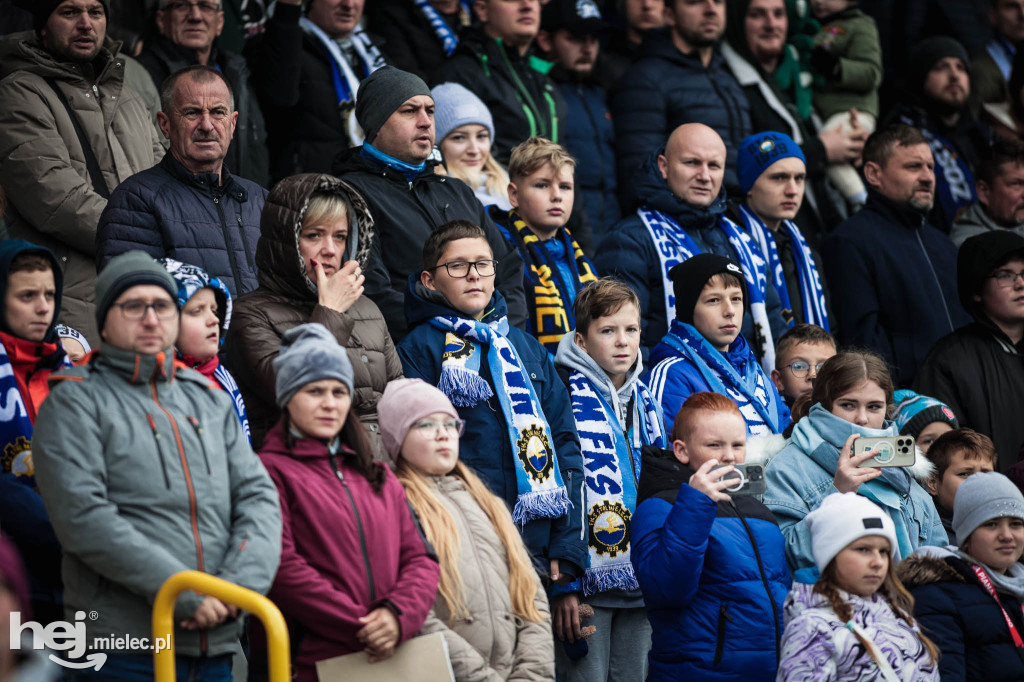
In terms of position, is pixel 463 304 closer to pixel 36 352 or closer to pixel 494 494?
pixel 494 494

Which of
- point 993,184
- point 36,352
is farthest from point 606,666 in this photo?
point 993,184

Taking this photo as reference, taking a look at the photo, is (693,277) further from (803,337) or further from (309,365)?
(309,365)

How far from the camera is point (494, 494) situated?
5391 mm

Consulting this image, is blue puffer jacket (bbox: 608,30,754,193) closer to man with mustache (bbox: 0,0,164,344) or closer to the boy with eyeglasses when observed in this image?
the boy with eyeglasses

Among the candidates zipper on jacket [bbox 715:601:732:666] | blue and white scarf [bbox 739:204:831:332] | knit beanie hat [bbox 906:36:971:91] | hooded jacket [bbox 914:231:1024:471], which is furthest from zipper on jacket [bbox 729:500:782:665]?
knit beanie hat [bbox 906:36:971:91]

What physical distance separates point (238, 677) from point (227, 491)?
66cm

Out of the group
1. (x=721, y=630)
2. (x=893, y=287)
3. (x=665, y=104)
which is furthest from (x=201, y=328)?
(x=665, y=104)

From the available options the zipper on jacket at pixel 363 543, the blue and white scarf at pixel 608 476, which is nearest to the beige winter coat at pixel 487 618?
the zipper on jacket at pixel 363 543

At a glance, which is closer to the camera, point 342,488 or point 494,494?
point 342,488

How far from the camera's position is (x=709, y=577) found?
529 centimetres

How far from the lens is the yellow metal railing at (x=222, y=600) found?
3883mm

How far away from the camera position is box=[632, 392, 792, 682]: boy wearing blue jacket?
5148 mm

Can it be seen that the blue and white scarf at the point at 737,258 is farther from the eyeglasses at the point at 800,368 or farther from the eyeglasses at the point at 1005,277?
the eyeglasses at the point at 1005,277

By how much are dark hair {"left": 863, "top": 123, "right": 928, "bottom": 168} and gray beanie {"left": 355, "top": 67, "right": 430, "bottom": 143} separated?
11.9ft
